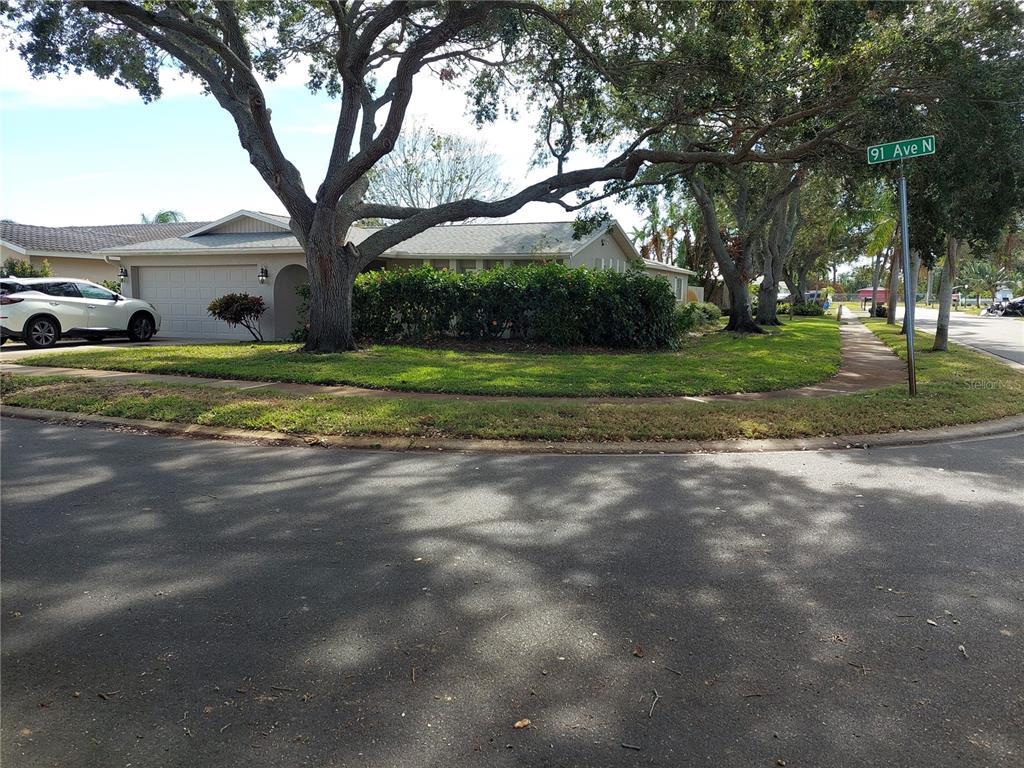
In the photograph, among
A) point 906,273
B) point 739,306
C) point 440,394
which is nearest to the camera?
point 906,273

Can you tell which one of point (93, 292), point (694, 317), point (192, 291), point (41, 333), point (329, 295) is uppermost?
point (192, 291)

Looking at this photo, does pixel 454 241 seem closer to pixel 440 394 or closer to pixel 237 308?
pixel 237 308

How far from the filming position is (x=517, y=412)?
344 inches

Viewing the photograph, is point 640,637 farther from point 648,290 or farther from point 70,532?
point 648,290

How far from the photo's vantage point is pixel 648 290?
17.2 m

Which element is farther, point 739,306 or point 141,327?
point 739,306

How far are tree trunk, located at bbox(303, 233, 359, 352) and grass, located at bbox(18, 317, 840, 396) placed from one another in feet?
2.00

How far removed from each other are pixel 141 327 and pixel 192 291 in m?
3.15

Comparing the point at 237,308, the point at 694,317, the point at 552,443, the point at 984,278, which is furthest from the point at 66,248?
the point at 984,278

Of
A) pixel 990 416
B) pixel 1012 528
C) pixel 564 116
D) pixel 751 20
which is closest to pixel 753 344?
pixel 564 116

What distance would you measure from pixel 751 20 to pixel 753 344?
936cm

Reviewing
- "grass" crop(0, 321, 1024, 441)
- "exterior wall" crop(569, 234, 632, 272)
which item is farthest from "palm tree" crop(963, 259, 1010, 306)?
"grass" crop(0, 321, 1024, 441)

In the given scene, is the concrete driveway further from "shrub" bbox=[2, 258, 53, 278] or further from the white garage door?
"shrub" bbox=[2, 258, 53, 278]

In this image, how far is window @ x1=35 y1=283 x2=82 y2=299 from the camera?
55.8ft
